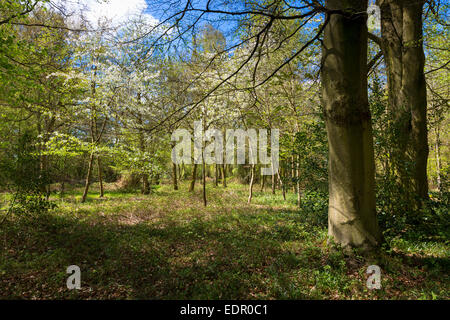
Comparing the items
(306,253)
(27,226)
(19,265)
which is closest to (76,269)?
(19,265)

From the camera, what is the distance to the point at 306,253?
166 inches

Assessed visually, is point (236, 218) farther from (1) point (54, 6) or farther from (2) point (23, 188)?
(1) point (54, 6)

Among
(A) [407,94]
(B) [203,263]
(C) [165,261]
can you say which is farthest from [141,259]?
(A) [407,94]

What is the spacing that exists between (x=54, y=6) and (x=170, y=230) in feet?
23.8

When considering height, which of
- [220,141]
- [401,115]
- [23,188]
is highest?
[220,141]

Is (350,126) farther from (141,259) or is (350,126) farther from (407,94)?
(141,259)

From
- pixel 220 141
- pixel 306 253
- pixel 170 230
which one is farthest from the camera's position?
pixel 220 141

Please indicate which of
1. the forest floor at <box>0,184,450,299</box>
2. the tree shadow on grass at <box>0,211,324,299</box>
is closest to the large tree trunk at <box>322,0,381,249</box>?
the forest floor at <box>0,184,450,299</box>

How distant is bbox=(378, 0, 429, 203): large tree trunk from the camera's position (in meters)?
5.18

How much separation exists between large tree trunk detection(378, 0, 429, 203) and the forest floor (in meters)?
1.67

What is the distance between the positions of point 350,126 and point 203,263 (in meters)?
3.85

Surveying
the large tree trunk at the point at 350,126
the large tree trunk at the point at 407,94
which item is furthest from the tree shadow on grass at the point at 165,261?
the large tree trunk at the point at 407,94

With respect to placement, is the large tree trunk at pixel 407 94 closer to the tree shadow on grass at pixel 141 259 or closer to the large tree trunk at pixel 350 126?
the large tree trunk at pixel 350 126
